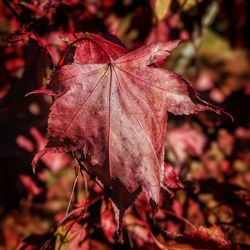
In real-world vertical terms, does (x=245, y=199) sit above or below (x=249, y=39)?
below

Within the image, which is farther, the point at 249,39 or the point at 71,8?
the point at 249,39

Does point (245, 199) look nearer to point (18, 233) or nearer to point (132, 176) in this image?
point (132, 176)

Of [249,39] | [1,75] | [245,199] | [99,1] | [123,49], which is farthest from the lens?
[249,39]

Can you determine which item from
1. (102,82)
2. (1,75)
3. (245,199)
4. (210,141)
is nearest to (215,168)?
(210,141)

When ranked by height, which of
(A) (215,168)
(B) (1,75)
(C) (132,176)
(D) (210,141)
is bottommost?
(A) (215,168)
